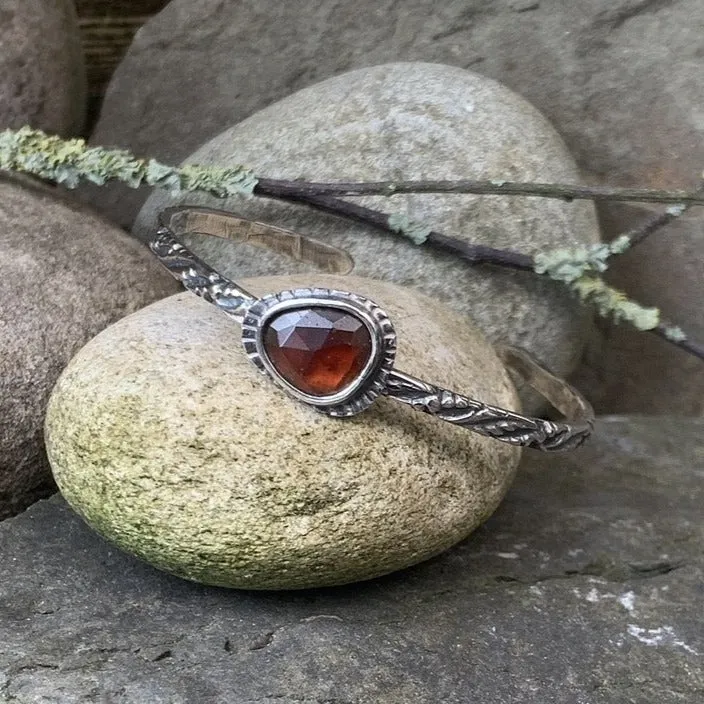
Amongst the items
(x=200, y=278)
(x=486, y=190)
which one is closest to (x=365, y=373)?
(x=200, y=278)

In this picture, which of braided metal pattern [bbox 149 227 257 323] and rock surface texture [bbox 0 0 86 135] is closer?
braided metal pattern [bbox 149 227 257 323]

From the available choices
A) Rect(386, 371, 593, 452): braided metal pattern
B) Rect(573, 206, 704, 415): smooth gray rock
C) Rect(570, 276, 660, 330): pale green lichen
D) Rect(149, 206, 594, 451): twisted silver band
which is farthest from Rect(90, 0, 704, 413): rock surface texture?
Rect(386, 371, 593, 452): braided metal pattern

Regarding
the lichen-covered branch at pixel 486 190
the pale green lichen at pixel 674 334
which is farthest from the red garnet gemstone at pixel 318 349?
the pale green lichen at pixel 674 334

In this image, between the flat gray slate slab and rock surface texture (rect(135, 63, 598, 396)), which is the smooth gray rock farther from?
the flat gray slate slab

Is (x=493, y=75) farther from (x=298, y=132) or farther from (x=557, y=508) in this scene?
(x=557, y=508)

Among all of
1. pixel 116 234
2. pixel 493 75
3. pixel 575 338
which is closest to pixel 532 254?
pixel 575 338

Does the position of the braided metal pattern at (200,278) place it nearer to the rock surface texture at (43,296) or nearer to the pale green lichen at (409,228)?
the rock surface texture at (43,296)

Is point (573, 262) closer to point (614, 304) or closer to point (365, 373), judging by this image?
point (614, 304)

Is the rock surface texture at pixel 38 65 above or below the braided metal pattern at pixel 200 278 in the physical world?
above
